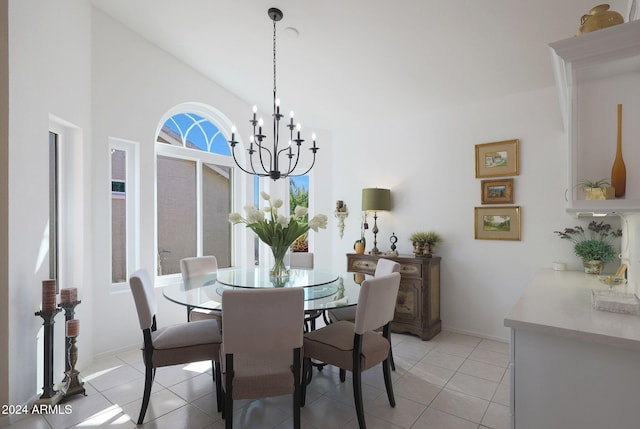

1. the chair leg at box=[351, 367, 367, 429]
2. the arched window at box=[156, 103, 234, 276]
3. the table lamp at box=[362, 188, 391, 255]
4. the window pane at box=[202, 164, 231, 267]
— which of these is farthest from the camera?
the window pane at box=[202, 164, 231, 267]

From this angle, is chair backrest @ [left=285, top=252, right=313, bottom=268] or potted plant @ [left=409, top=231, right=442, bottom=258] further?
chair backrest @ [left=285, top=252, right=313, bottom=268]

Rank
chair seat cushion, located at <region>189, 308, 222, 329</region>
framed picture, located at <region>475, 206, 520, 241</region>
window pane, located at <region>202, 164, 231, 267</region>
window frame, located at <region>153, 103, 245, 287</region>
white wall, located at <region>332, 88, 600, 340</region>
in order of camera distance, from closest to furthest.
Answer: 1. chair seat cushion, located at <region>189, 308, 222, 329</region>
2. white wall, located at <region>332, 88, 600, 340</region>
3. framed picture, located at <region>475, 206, 520, 241</region>
4. window frame, located at <region>153, 103, 245, 287</region>
5. window pane, located at <region>202, 164, 231, 267</region>

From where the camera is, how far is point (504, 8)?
7.32ft

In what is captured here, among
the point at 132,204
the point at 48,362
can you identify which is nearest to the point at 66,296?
the point at 48,362

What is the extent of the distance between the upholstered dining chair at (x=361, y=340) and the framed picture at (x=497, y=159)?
79.2 inches

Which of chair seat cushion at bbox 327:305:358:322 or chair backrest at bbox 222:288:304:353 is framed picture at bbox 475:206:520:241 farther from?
chair backrest at bbox 222:288:304:353

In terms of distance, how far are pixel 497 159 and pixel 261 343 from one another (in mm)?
3052

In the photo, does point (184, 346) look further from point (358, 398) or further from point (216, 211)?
point (216, 211)

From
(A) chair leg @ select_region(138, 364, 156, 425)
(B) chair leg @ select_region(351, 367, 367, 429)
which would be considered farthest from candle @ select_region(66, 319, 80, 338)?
(B) chair leg @ select_region(351, 367, 367, 429)

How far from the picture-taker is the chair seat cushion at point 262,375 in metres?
1.76

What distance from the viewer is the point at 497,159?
341 cm

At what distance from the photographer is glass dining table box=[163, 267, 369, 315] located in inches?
84.9

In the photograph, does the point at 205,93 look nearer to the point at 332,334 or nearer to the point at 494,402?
the point at 332,334

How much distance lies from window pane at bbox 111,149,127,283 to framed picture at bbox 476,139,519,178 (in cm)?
378
